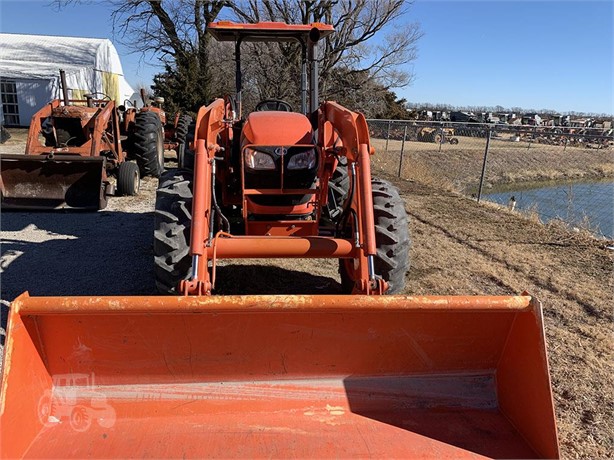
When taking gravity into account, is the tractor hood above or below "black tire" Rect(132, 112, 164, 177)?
above

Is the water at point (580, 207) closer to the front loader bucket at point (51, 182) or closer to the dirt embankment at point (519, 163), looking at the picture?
the dirt embankment at point (519, 163)

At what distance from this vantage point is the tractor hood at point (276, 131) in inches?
156

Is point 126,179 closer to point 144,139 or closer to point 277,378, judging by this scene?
point 144,139

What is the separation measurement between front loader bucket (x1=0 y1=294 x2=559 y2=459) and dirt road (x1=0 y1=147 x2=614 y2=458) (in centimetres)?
62

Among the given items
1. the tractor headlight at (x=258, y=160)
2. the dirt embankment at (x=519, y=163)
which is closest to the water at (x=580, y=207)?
the dirt embankment at (x=519, y=163)

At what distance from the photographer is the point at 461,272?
18.4ft

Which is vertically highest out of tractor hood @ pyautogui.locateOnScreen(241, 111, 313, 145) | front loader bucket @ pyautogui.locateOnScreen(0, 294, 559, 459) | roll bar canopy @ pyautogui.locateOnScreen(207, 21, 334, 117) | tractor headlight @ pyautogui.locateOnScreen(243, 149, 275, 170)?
roll bar canopy @ pyautogui.locateOnScreen(207, 21, 334, 117)

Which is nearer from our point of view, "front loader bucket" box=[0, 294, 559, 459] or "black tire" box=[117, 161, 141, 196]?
"front loader bucket" box=[0, 294, 559, 459]

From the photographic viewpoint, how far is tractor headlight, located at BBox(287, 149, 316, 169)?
3984mm

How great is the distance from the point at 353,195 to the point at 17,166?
6.17m

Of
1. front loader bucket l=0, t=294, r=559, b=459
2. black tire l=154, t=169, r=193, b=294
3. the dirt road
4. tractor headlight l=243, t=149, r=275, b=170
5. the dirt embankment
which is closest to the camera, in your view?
front loader bucket l=0, t=294, r=559, b=459

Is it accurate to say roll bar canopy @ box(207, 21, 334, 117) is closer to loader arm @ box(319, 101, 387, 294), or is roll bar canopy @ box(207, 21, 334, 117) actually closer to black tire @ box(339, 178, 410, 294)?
loader arm @ box(319, 101, 387, 294)

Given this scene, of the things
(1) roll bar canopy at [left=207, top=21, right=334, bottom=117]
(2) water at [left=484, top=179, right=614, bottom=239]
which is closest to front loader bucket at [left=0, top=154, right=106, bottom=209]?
(1) roll bar canopy at [left=207, top=21, right=334, bottom=117]

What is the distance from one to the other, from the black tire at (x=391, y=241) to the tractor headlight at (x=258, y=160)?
2.99 feet
